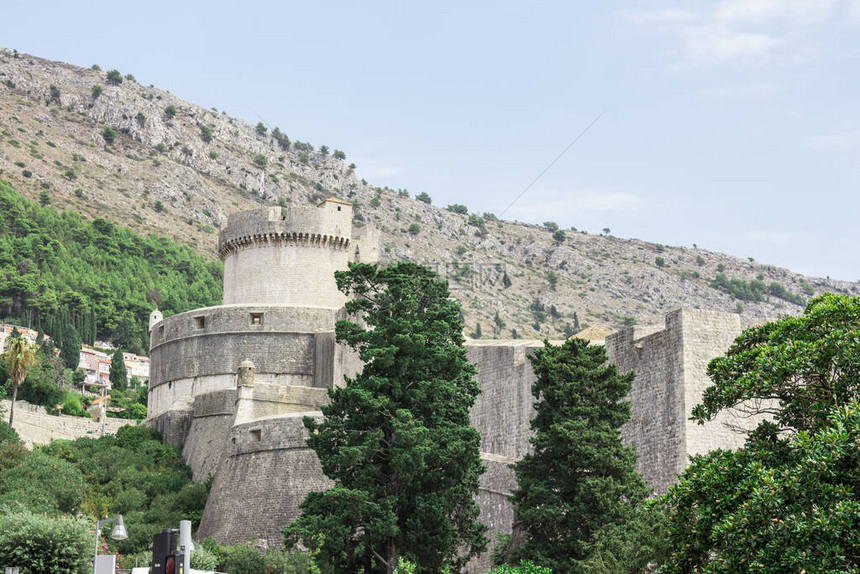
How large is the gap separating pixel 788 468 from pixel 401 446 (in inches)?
490

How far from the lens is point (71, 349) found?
106 m

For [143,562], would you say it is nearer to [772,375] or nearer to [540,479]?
[540,479]

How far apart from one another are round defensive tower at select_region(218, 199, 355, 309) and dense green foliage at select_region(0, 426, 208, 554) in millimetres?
7866

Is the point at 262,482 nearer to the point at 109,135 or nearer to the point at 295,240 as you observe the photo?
the point at 295,240

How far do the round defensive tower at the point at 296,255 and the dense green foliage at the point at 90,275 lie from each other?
7142cm

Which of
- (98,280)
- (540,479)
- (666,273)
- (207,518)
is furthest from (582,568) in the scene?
(666,273)

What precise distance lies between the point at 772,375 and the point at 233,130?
149318mm

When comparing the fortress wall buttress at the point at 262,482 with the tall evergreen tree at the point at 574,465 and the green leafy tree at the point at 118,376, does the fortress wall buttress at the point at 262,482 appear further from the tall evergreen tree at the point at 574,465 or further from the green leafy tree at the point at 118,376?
the green leafy tree at the point at 118,376

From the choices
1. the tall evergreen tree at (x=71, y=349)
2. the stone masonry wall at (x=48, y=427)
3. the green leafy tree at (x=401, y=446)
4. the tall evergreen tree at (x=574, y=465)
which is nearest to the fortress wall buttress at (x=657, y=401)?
the tall evergreen tree at (x=574, y=465)

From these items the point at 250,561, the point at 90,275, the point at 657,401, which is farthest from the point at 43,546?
the point at 90,275

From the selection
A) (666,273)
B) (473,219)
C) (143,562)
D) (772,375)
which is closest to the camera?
(772,375)

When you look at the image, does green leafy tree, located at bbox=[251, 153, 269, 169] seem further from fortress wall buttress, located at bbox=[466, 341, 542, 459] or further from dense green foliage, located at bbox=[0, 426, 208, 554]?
fortress wall buttress, located at bbox=[466, 341, 542, 459]

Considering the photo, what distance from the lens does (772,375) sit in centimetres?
1717

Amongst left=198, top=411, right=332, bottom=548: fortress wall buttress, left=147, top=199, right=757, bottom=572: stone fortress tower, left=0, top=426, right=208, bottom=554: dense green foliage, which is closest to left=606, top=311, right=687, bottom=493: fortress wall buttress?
left=147, top=199, right=757, bottom=572: stone fortress tower
